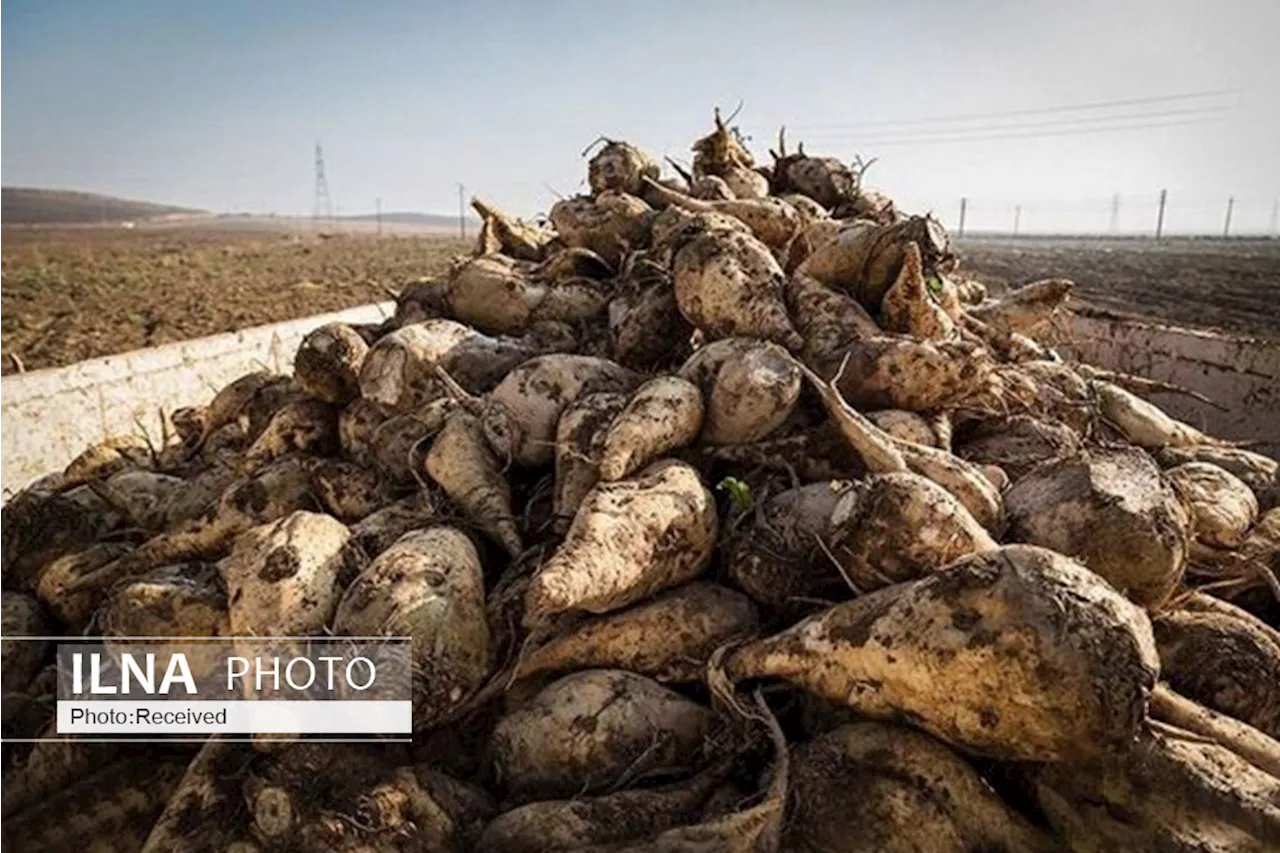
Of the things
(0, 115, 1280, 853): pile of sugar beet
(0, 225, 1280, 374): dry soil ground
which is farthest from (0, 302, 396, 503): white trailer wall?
(0, 225, 1280, 374): dry soil ground

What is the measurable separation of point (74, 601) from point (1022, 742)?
155 inches

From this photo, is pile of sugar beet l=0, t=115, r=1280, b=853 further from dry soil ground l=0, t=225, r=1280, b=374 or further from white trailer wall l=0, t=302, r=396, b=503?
dry soil ground l=0, t=225, r=1280, b=374

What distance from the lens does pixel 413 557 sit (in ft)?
10.1

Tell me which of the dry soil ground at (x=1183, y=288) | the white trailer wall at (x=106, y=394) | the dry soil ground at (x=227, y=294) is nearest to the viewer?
the white trailer wall at (x=106, y=394)

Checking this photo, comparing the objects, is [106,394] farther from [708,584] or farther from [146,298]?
[146,298]

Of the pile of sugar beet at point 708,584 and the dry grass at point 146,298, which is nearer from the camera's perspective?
the pile of sugar beet at point 708,584

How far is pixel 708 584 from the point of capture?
125 inches

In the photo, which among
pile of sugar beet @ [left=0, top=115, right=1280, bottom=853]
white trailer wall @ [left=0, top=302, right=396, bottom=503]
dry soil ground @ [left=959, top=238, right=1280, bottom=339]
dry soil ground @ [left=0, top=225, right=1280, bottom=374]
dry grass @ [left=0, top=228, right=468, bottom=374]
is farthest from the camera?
dry soil ground @ [left=959, top=238, right=1280, bottom=339]

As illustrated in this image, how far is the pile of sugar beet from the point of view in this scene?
2383 millimetres

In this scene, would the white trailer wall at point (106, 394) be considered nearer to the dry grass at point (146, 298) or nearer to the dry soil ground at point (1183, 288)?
the dry grass at point (146, 298)

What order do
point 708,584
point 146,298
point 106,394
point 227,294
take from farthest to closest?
point 227,294 < point 146,298 < point 106,394 < point 708,584

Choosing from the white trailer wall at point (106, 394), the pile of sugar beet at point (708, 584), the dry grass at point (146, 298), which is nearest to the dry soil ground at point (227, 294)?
the dry grass at point (146, 298)

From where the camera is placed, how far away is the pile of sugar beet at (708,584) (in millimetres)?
2383

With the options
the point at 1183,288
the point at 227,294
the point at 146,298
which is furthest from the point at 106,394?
the point at 1183,288
